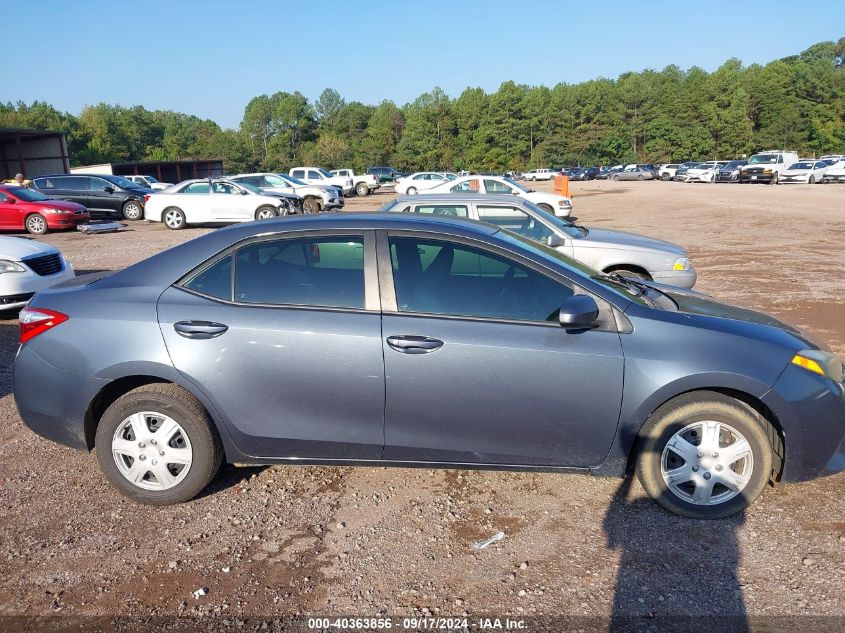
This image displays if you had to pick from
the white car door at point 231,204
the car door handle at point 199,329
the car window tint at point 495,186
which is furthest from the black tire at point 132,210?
the car door handle at point 199,329

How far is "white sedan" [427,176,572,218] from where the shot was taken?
19203mm

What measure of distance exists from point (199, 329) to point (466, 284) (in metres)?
1.50

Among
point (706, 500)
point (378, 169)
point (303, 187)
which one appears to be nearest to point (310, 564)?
point (706, 500)

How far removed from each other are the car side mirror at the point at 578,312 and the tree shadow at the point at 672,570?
1.14m

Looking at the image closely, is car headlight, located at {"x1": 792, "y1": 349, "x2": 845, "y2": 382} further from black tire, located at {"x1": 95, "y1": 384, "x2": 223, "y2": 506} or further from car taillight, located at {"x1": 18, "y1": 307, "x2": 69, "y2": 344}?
car taillight, located at {"x1": 18, "y1": 307, "x2": 69, "y2": 344}

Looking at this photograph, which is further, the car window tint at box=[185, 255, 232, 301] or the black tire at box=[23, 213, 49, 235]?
the black tire at box=[23, 213, 49, 235]

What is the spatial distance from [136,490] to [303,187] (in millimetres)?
24587

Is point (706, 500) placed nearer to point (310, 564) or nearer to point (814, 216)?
point (310, 564)

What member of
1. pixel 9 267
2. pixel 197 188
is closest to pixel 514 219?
pixel 9 267

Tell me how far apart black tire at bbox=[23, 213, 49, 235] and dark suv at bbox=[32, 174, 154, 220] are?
483cm

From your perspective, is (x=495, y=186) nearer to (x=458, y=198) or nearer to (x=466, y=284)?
(x=458, y=198)

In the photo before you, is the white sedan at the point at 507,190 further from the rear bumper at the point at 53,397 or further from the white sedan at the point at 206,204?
the rear bumper at the point at 53,397

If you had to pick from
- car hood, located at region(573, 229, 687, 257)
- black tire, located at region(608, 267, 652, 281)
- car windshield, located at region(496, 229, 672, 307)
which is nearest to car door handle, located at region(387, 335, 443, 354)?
car windshield, located at region(496, 229, 672, 307)

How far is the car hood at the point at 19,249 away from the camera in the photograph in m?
8.19
